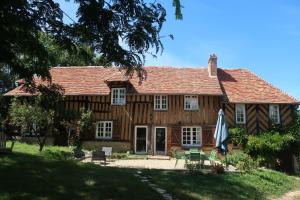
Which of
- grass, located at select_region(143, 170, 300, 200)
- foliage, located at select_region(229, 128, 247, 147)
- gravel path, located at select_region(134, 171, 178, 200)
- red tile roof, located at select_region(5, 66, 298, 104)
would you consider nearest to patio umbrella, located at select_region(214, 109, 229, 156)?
grass, located at select_region(143, 170, 300, 200)

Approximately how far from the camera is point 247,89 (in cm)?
2823

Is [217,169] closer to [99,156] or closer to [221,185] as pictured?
[221,185]

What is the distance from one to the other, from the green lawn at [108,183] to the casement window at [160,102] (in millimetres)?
10525

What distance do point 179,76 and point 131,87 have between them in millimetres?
3902

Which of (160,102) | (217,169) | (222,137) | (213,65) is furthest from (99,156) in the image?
(213,65)

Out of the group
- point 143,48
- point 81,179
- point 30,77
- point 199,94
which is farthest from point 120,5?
point 199,94

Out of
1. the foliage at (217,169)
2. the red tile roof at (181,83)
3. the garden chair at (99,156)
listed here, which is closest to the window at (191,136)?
the red tile roof at (181,83)

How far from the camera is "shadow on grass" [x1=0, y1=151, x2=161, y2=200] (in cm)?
1061

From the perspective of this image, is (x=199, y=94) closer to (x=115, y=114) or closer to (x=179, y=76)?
(x=179, y=76)

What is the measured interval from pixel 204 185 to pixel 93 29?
685 cm

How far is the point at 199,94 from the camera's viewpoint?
26250 millimetres

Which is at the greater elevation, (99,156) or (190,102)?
(190,102)

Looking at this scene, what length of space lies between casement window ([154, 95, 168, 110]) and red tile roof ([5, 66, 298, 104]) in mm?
511

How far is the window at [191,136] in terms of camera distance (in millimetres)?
26500
